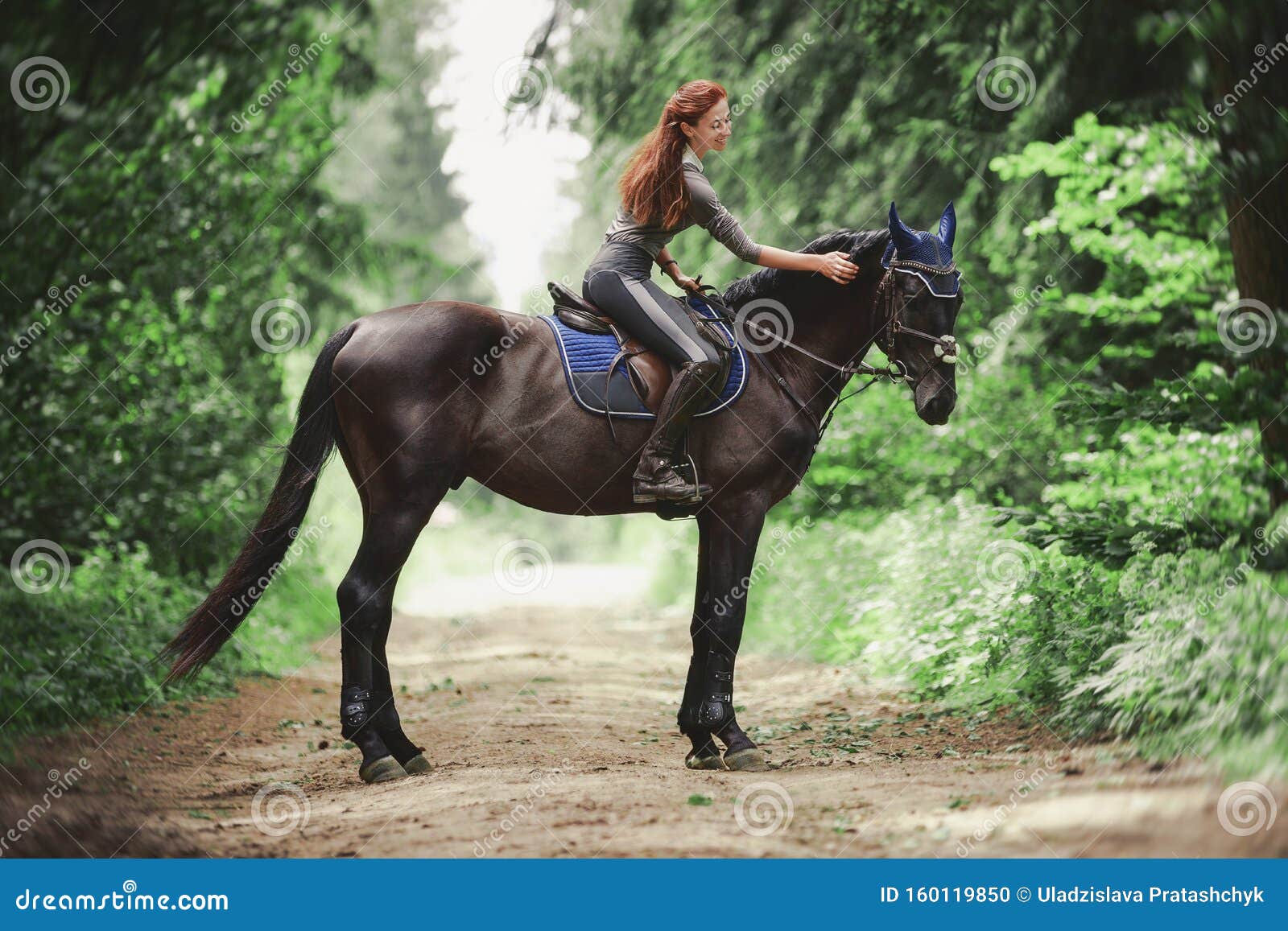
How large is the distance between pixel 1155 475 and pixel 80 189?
7.88 metres

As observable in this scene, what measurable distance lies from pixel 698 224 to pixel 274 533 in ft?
9.13

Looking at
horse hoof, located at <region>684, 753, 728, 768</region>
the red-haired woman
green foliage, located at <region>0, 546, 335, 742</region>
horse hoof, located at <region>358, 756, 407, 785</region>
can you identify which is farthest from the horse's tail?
horse hoof, located at <region>684, 753, 728, 768</region>

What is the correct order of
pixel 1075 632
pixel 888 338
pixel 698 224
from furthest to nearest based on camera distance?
1. pixel 1075 632
2. pixel 888 338
3. pixel 698 224

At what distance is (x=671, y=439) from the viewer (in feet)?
19.4

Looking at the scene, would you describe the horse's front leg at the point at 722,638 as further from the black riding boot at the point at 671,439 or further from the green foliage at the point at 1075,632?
the green foliage at the point at 1075,632

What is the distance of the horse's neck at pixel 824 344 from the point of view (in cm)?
634

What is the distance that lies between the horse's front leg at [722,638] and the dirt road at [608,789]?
0.65 feet

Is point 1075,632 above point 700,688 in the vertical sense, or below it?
above

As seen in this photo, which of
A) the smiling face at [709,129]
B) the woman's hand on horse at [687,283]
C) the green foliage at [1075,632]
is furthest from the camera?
the woman's hand on horse at [687,283]

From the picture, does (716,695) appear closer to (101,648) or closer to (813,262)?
Answer: (813,262)

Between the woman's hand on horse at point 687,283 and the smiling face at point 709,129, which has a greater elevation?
the smiling face at point 709,129

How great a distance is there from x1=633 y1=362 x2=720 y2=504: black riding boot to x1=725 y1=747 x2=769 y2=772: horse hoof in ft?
4.61

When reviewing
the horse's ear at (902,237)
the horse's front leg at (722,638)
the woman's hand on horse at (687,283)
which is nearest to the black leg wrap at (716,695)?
the horse's front leg at (722,638)

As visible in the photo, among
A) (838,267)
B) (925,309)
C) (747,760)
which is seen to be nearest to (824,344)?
(838,267)
